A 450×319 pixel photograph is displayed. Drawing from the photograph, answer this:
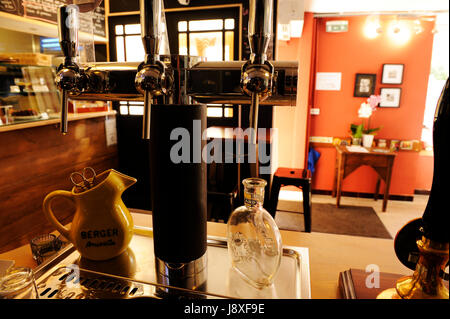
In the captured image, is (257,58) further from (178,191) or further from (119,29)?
(119,29)

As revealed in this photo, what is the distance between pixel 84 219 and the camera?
2.13 feet

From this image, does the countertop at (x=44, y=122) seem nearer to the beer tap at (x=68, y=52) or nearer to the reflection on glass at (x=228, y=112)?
the reflection on glass at (x=228, y=112)

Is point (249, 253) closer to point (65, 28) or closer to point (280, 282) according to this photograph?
point (280, 282)

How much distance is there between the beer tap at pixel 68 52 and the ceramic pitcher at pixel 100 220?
15 cm

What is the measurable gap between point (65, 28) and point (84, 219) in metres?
0.38

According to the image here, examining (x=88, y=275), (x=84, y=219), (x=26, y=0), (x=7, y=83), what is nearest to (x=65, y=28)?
(x=84, y=219)

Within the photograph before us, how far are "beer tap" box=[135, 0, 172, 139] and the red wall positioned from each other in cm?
450

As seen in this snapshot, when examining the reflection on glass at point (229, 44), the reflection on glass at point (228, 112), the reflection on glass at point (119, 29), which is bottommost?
the reflection on glass at point (228, 112)

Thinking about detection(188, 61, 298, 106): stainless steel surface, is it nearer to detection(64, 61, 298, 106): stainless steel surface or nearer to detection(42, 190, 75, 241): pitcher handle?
detection(64, 61, 298, 106): stainless steel surface

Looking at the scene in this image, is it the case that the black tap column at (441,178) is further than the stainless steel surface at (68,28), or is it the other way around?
the stainless steel surface at (68,28)

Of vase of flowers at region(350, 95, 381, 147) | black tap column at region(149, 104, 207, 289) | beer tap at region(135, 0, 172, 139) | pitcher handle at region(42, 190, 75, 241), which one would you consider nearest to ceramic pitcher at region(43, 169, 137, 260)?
pitcher handle at region(42, 190, 75, 241)

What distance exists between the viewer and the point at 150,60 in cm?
50

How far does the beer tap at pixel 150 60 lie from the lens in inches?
18.9

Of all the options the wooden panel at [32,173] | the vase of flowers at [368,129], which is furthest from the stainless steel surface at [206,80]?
the vase of flowers at [368,129]
